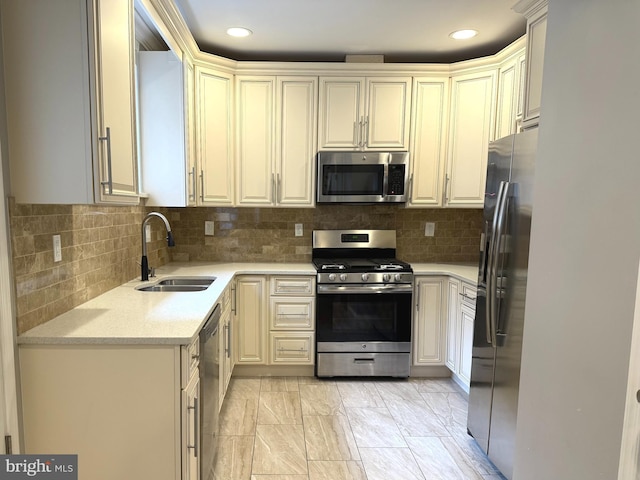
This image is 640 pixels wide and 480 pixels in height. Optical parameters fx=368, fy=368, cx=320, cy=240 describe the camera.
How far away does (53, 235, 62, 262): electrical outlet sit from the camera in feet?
5.23

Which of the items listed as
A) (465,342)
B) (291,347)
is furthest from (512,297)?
(291,347)

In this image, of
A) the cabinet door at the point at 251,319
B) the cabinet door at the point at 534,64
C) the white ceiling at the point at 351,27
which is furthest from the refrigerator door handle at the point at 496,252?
the cabinet door at the point at 251,319

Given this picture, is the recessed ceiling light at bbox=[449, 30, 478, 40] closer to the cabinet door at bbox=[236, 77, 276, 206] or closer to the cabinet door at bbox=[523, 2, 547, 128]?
the cabinet door at bbox=[523, 2, 547, 128]

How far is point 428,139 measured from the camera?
3078mm

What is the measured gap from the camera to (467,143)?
3014mm

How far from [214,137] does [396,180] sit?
151 centimetres

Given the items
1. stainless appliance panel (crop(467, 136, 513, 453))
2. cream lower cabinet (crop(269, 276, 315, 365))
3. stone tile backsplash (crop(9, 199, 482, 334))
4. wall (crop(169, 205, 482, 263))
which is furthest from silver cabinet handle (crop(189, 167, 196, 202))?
stainless appliance panel (crop(467, 136, 513, 453))

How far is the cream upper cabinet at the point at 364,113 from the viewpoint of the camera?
9.88 feet

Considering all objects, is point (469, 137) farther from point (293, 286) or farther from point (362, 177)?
point (293, 286)

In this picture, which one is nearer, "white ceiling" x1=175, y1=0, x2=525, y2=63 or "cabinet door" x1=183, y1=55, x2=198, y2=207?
"white ceiling" x1=175, y1=0, x2=525, y2=63

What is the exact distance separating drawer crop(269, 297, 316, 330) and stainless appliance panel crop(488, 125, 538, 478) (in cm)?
146

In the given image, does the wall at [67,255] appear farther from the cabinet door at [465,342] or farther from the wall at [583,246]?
the cabinet door at [465,342]

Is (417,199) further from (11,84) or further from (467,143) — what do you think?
(11,84)

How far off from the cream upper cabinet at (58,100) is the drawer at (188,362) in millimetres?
650
